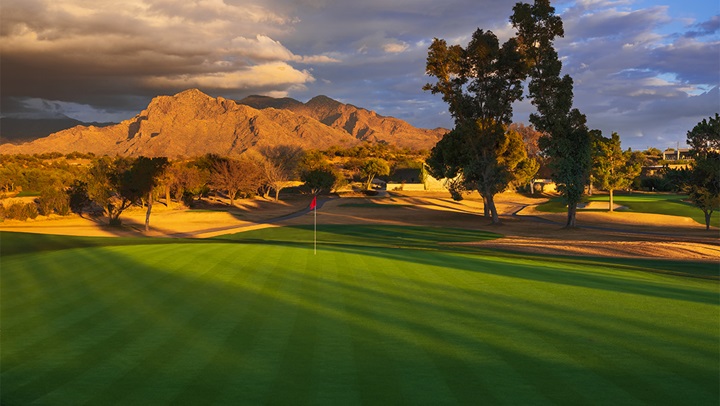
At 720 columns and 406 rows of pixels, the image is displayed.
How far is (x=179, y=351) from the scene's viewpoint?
782 cm

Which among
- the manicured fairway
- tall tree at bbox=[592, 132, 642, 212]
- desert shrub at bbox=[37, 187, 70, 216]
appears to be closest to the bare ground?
desert shrub at bbox=[37, 187, 70, 216]

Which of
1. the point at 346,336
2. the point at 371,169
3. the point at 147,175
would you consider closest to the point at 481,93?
the point at 147,175

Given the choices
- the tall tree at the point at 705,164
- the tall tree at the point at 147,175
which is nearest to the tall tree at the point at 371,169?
the tall tree at the point at 147,175

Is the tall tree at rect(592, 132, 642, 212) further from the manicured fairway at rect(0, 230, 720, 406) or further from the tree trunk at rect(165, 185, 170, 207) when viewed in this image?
the tree trunk at rect(165, 185, 170, 207)

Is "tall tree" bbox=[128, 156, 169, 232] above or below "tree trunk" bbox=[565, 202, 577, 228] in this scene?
above

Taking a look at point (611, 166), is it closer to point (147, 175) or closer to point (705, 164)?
point (705, 164)

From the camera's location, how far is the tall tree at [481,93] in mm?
45656

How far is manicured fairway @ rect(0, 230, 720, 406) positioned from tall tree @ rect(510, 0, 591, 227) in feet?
96.1

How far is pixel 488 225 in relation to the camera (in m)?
50.3

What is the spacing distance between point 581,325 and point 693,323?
7.73ft

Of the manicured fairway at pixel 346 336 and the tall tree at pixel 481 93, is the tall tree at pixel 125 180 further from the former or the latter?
the manicured fairway at pixel 346 336

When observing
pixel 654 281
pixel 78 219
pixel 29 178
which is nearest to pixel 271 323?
pixel 654 281

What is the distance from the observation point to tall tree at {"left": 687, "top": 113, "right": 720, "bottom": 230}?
111ft

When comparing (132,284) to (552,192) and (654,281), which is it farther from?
(552,192)
